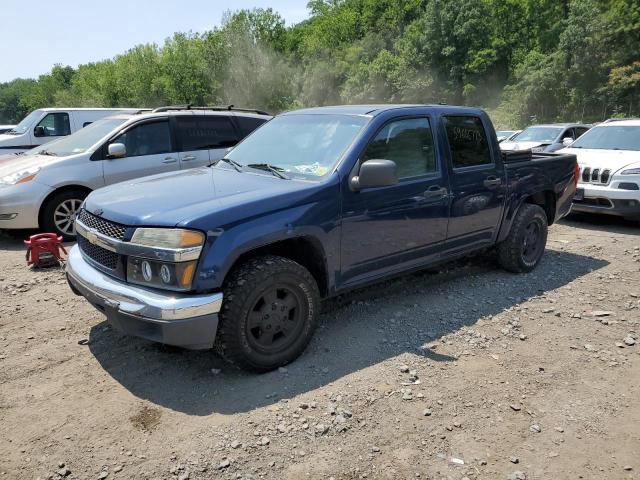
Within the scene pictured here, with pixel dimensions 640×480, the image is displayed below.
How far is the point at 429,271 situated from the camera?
5.72 meters

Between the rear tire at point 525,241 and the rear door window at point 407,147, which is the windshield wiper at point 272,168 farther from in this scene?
the rear tire at point 525,241

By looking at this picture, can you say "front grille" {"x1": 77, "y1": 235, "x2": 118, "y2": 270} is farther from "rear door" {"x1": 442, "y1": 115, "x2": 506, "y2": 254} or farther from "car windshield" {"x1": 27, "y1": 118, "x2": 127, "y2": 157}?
"car windshield" {"x1": 27, "y1": 118, "x2": 127, "y2": 157}

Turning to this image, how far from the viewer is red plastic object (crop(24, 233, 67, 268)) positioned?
19.0 feet

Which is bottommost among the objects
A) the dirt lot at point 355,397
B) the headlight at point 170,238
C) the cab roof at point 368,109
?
the dirt lot at point 355,397

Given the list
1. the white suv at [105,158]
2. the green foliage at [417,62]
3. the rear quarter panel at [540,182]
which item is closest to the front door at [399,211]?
the rear quarter panel at [540,182]

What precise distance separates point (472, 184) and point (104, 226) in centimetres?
327

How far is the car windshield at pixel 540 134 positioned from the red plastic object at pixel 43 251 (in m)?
12.4

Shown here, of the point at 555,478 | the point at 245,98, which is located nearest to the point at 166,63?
the point at 245,98

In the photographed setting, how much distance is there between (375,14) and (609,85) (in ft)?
165

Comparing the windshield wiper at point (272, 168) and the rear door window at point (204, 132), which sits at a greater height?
the rear door window at point (204, 132)

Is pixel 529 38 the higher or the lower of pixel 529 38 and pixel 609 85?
the higher

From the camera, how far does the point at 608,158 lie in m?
8.25

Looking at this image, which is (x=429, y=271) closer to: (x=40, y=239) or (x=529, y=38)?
(x=40, y=239)

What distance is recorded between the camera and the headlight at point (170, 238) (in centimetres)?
306
